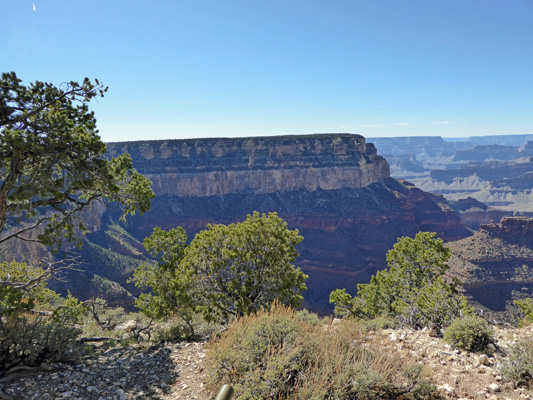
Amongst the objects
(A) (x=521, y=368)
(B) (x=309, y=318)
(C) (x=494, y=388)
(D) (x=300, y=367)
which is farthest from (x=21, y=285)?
(A) (x=521, y=368)

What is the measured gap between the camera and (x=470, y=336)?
8.90 m

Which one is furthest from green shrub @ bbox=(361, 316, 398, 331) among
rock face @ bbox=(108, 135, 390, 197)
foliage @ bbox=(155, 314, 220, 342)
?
rock face @ bbox=(108, 135, 390, 197)

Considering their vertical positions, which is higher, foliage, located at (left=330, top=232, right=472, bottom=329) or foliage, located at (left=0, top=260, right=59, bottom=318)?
foliage, located at (left=0, top=260, right=59, bottom=318)

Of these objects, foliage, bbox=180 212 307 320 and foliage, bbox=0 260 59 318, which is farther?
foliage, bbox=180 212 307 320

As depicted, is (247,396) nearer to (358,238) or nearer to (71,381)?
(71,381)

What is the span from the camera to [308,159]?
106312mm

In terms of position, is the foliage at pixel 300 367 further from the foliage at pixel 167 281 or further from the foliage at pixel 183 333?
the foliage at pixel 167 281

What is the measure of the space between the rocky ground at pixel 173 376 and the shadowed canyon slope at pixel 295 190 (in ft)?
249

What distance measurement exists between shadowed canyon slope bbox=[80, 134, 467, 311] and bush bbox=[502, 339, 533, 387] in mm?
77539

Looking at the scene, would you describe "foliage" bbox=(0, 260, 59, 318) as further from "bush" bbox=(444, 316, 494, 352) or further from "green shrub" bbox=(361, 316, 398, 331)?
"bush" bbox=(444, 316, 494, 352)

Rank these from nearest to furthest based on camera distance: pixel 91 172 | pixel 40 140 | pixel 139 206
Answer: pixel 40 140
pixel 91 172
pixel 139 206

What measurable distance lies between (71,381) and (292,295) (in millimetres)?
7680

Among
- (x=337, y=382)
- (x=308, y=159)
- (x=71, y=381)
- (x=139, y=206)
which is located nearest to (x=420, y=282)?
(x=337, y=382)

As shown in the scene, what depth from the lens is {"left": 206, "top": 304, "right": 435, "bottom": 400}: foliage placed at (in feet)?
18.8
